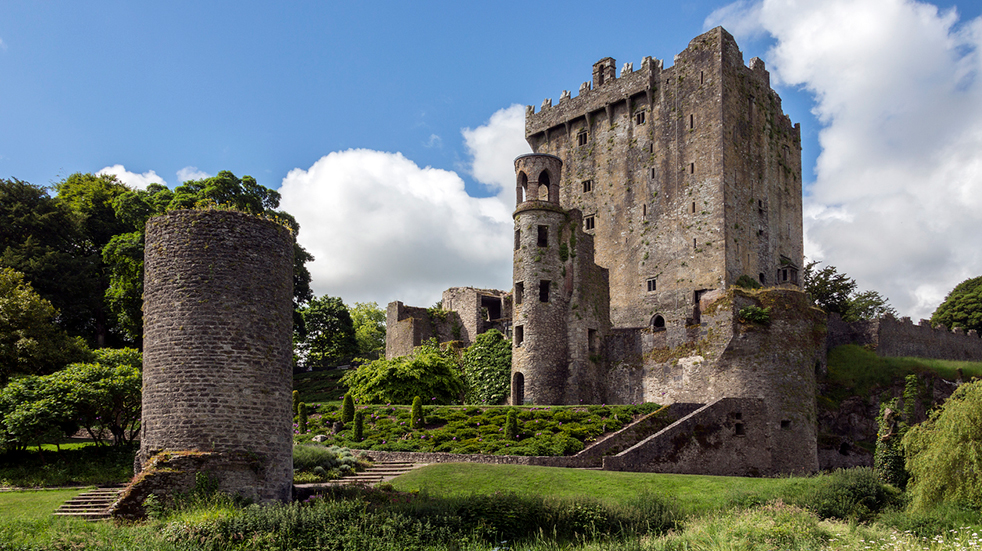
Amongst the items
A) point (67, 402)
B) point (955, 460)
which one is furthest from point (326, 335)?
point (955, 460)

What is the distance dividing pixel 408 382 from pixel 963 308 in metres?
43.2

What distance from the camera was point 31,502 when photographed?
63.8 feet

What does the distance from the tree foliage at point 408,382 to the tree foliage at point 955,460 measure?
22.5m

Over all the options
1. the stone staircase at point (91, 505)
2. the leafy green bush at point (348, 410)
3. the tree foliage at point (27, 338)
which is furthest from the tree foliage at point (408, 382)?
the stone staircase at point (91, 505)

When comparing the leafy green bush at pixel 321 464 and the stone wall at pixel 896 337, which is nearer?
the leafy green bush at pixel 321 464

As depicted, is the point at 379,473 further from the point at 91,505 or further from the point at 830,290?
the point at 830,290

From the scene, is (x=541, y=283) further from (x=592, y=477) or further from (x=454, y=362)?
(x=592, y=477)

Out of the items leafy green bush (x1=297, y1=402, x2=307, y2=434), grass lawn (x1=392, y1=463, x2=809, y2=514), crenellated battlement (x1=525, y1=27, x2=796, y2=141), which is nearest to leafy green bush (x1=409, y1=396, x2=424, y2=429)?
leafy green bush (x1=297, y1=402, x2=307, y2=434)

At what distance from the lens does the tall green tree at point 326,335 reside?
199 feet

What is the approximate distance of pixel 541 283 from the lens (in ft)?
122

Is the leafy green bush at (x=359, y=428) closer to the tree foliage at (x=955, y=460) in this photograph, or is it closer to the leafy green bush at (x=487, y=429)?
the leafy green bush at (x=487, y=429)

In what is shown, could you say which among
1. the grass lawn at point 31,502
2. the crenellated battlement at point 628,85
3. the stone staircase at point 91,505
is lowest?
the grass lawn at point 31,502

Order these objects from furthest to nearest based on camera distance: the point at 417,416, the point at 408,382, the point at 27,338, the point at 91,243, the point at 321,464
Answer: the point at 91,243 < the point at 408,382 < the point at 417,416 < the point at 27,338 < the point at 321,464

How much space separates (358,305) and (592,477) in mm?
62660
